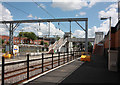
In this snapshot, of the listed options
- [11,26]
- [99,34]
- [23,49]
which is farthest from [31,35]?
[11,26]

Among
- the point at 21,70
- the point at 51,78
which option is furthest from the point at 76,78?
the point at 21,70

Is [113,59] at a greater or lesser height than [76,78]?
greater

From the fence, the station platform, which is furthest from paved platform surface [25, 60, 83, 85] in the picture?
the fence

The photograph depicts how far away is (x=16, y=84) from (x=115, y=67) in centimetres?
766

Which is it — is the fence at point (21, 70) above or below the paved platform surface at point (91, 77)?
above

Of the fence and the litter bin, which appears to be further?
the litter bin

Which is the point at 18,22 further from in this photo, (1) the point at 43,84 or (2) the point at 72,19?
(1) the point at 43,84

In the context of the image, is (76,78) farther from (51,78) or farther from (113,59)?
(113,59)

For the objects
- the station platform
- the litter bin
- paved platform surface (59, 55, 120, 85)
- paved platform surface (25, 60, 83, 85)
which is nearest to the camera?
paved platform surface (25, 60, 83, 85)

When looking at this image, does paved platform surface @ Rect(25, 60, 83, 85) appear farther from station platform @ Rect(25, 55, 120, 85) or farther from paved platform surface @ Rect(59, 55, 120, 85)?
paved platform surface @ Rect(59, 55, 120, 85)

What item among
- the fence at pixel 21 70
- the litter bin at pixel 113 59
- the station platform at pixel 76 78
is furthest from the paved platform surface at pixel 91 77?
the fence at pixel 21 70

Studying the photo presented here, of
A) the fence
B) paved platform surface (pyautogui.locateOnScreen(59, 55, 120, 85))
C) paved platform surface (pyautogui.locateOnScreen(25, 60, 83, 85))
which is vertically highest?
the fence

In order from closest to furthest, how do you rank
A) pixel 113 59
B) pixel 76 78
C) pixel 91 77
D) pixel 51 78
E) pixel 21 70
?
pixel 51 78 < pixel 76 78 < pixel 91 77 < pixel 21 70 < pixel 113 59

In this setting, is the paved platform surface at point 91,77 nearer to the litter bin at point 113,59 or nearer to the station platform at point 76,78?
the station platform at point 76,78
